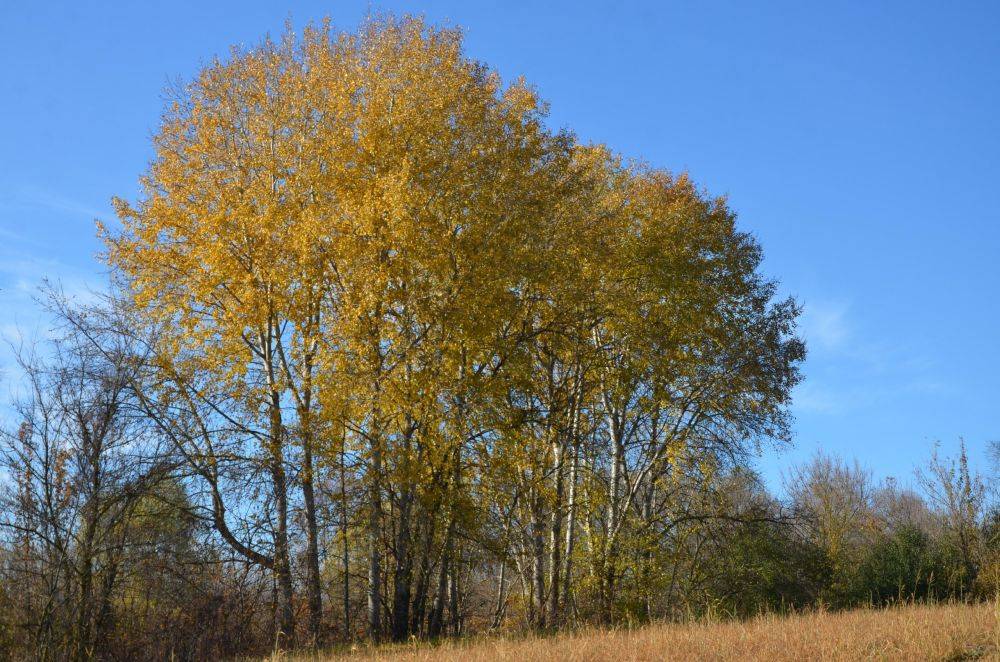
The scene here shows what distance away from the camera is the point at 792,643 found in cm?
1039

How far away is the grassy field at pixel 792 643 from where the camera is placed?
9719 mm

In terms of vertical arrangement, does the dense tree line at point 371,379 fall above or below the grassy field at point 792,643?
above

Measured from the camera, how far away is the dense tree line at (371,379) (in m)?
14.9

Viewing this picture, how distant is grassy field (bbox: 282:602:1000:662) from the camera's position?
972 centimetres

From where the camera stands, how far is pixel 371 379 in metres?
16.8

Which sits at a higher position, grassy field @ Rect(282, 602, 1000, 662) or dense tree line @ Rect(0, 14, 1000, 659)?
dense tree line @ Rect(0, 14, 1000, 659)

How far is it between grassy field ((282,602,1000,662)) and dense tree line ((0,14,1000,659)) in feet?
14.5

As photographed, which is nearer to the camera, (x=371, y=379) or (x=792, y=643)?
(x=792, y=643)

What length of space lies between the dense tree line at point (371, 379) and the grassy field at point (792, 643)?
4.42 metres

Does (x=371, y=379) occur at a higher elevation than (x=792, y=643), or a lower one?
higher

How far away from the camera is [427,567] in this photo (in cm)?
1788

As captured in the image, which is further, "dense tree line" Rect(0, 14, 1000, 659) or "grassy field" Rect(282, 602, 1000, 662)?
"dense tree line" Rect(0, 14, 1000, 659)

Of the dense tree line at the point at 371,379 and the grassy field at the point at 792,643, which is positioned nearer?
the grassy field at the point at 792,643

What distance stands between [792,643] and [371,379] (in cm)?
895
